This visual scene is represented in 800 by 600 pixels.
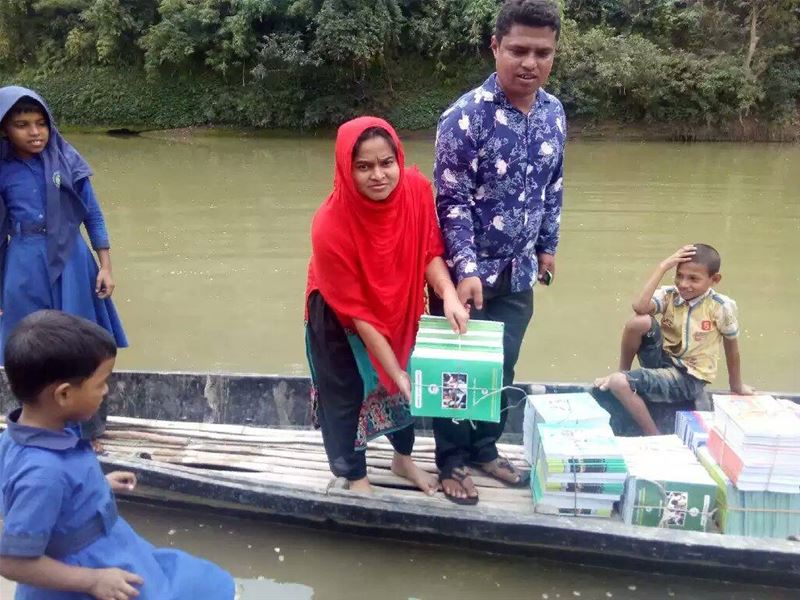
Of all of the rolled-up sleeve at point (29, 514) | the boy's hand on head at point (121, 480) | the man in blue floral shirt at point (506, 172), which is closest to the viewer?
the rolled-up sleeve at point (29, 514)

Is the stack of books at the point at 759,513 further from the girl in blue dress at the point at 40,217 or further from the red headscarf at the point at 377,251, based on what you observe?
the girl in blue dress at the point at 40,217

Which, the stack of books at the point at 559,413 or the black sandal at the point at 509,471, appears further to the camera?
the black sandal at the point at 509,471

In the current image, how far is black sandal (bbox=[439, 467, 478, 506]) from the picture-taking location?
2893mm

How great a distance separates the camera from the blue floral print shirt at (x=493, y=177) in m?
2.57

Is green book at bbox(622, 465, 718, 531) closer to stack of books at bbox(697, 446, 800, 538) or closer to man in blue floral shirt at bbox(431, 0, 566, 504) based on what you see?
stack of books at bbox(697, 446, 800, 538)

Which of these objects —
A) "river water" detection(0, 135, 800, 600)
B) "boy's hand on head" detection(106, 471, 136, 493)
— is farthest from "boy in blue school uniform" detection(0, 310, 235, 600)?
"river water" detection(0, 135, 800, 600)

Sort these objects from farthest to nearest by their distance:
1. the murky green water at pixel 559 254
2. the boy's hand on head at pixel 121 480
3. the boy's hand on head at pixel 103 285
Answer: the murky green water at pixel 559 254
the boy's hand on head at pixel 103 285
the boy's hand on head at pixel 121 480

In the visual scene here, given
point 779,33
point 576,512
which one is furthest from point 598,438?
point 779,33

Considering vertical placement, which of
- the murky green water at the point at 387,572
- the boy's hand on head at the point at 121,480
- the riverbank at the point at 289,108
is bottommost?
the murky green water at the point at 387,572

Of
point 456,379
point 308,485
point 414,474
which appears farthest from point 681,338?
point 308,485

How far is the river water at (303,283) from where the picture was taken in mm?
2879

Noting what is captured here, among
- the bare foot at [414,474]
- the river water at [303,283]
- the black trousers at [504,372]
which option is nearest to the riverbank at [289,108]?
the river water at [303,283]

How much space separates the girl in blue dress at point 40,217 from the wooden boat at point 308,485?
0.73 meters

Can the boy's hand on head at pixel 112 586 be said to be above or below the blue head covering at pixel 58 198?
below
